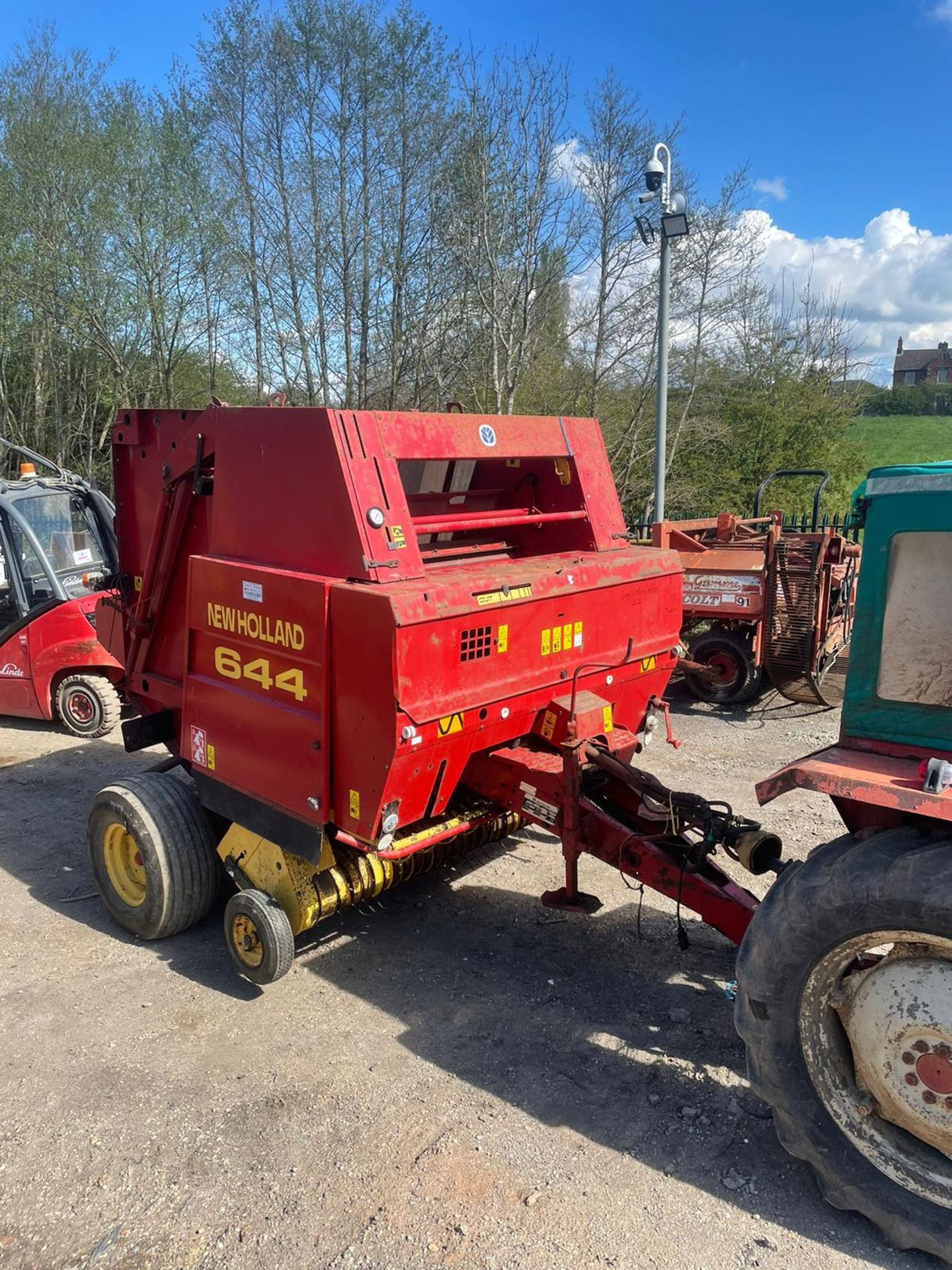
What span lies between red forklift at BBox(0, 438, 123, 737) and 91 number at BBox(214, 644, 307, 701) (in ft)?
12.4

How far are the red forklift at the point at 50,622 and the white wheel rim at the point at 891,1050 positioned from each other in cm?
598

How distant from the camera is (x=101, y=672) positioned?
23.7 feet

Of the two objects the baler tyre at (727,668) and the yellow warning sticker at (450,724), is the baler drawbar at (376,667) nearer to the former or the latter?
the yellow warning sticker at (450,724)

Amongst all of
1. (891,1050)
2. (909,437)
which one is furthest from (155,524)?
(909,437)

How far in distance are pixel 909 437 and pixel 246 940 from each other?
4110 centimetres

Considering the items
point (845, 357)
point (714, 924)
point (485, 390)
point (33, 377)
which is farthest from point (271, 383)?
point (714, 924)

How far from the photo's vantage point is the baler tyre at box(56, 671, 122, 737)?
7.04 meters

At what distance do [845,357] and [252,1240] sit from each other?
65.5ft

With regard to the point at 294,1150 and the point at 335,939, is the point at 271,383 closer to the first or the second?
the point at 335,939

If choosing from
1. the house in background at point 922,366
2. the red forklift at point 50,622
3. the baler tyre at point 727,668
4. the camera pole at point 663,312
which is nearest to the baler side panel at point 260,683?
the red forklift at point 50,622

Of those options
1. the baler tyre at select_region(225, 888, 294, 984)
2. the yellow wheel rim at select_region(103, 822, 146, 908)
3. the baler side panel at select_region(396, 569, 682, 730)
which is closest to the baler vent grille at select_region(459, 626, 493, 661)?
the baler side panel at select_region(396, 569, 682, 730)

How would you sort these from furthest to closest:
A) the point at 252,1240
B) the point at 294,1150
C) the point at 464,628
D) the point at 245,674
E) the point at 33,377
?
the point at 33,377, the point at 245,674, the point at 464,628, the point at 294,1150, the point at 252,1240

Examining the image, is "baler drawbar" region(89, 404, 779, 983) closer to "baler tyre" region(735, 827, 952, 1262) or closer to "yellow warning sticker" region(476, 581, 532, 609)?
"yellow warning sticker" region(476, 581, 532, 609)

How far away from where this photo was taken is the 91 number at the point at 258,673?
320 cm
